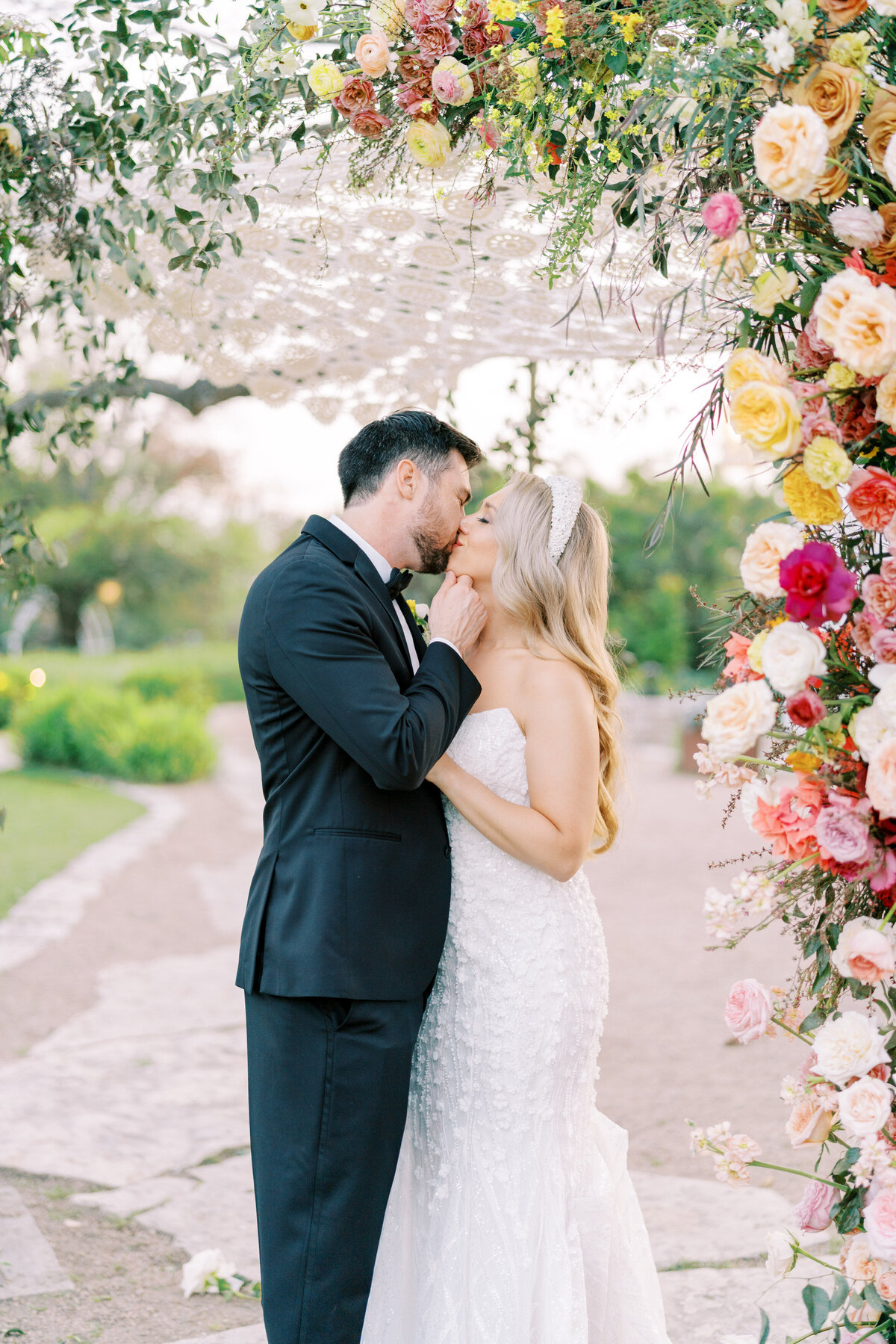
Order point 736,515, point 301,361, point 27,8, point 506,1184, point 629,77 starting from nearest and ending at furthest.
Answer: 1. point 629,77
2. point 506,1184
3. point 27,8
4. point 301,361
5. point 736,515

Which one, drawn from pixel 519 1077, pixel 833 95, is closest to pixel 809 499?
pixel 833 95

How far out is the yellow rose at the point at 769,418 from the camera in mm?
1602

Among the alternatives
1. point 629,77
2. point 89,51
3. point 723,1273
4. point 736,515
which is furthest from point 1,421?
point 736,515

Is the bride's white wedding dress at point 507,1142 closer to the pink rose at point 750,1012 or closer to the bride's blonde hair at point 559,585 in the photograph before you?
the bride's blonde hair at point 559,585

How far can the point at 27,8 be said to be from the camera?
108 inches

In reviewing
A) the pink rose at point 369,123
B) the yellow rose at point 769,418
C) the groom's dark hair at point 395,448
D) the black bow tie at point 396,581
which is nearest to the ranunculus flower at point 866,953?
the yellow rose at point 769,418

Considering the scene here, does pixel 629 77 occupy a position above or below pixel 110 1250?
above

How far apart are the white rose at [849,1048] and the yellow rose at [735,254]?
42.6 inches

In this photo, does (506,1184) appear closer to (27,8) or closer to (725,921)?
(725,921)

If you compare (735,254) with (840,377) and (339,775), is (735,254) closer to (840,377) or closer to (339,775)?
(840,377)

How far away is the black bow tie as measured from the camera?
257 cm

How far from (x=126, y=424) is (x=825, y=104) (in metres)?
3.33

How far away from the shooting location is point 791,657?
1598 mm

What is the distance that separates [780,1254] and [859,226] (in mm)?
1647
